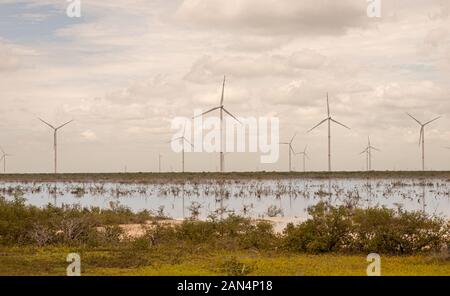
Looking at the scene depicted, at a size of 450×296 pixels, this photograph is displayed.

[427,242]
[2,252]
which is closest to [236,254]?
[427,242]

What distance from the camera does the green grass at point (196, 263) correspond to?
66.4 feet

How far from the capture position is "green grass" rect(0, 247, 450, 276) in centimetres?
2023

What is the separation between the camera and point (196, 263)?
22000 millimetres

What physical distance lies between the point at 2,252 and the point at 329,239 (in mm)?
11521

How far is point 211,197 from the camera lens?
59938 millimetres

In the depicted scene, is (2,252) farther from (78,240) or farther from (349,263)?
(349,263)

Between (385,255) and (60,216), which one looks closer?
(385,255)

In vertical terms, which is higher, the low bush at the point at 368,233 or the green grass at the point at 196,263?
the low bush at the point at 368,233
